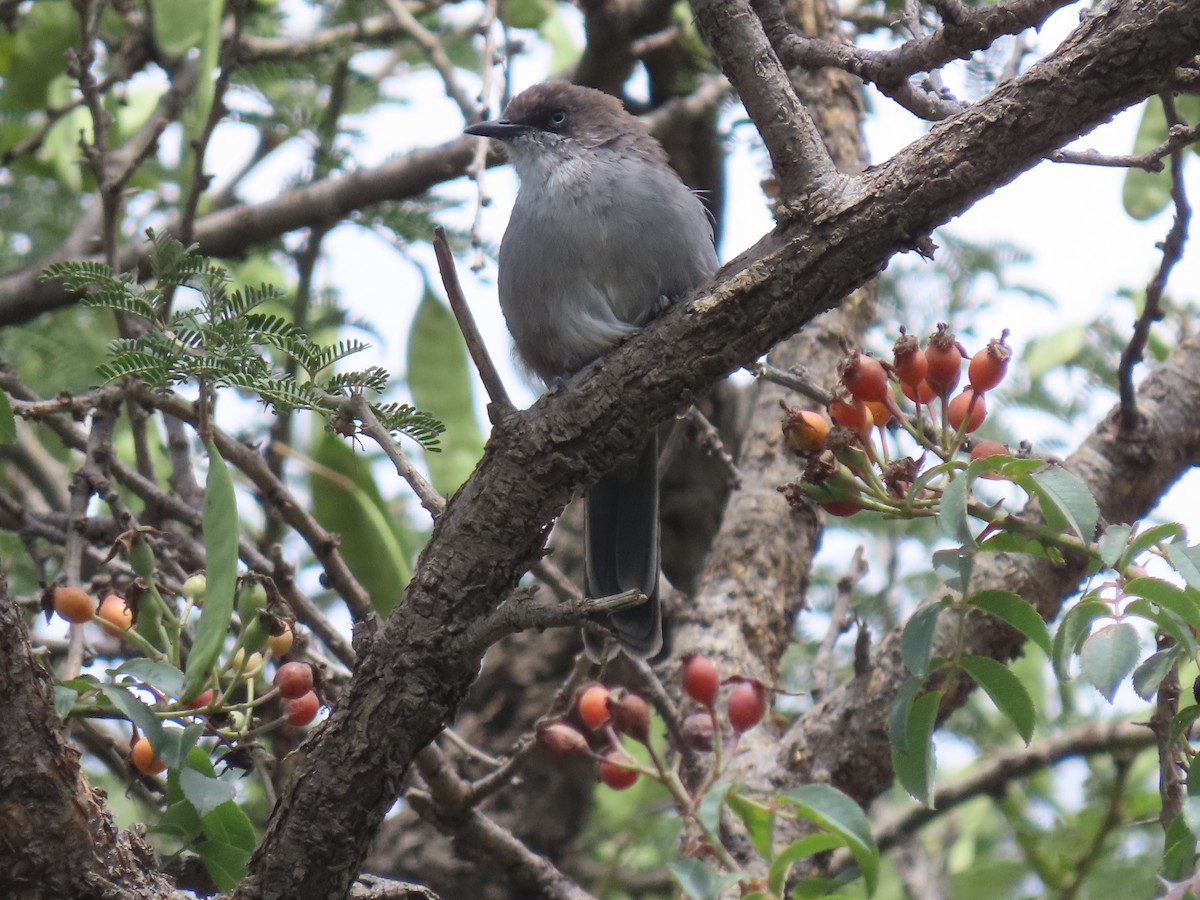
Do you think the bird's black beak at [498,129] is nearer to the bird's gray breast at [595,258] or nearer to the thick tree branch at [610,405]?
the bird's gray breast at [595,258]

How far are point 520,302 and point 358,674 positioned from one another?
6.50ft

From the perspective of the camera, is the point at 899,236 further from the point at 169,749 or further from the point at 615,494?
the point at 615,494

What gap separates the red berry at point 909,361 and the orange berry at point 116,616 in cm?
174

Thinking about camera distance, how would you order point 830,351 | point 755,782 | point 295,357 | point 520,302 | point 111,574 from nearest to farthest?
point 295,357, point 111,574, point 755,782, point 520,302, point 830,351

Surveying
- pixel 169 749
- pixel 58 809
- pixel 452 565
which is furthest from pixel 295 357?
pixel 58 809

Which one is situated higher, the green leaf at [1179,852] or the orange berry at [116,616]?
the orange berry at [116,616]

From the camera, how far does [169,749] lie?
2473 millimetres

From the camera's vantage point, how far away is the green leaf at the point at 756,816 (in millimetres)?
2223

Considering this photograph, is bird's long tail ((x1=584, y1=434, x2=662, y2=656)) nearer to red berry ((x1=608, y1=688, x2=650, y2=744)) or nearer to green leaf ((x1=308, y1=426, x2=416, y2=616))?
green leaf ((x1=308, y1=426, x2=416, y2=616))

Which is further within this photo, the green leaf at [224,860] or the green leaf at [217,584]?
the green leaf at [224,860]

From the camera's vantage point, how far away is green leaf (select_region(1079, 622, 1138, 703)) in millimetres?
1997

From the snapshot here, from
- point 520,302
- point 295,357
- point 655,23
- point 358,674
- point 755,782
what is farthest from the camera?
point 655,23

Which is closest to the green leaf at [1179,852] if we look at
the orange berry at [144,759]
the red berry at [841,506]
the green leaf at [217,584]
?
the red berry at [841,506]

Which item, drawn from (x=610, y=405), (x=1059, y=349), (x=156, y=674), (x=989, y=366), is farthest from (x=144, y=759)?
(x=1059, y=349)
